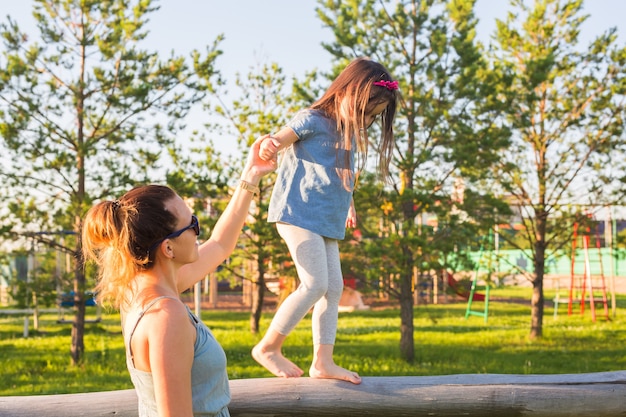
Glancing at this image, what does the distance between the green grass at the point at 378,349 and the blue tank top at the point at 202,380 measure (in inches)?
229

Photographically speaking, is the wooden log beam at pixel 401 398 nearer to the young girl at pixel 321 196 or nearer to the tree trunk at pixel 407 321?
the young girl at pixel 321 196

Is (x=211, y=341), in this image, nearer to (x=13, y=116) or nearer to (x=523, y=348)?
(x=13, y=116)

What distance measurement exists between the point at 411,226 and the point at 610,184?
4.26m

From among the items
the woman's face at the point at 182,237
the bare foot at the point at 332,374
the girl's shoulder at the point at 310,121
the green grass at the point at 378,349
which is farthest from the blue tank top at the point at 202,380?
the green grass at the point at 378,349

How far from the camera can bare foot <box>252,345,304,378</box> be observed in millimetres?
3713

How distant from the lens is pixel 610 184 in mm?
11750

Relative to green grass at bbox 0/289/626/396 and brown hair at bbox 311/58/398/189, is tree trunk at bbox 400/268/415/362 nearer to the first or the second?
green grass at bbox 0/289/626/396

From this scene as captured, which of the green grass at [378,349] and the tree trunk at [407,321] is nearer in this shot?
the green grass at [378,349]

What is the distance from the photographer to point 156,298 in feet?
6.55

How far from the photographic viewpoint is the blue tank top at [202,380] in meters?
2.06

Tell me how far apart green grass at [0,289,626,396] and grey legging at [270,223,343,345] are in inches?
177

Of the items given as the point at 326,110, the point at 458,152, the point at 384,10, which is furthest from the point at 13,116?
the point at 326,110

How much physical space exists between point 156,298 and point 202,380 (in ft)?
1.05

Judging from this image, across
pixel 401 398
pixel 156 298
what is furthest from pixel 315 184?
pixel 156 298
